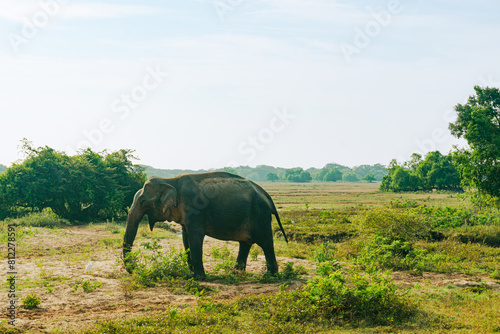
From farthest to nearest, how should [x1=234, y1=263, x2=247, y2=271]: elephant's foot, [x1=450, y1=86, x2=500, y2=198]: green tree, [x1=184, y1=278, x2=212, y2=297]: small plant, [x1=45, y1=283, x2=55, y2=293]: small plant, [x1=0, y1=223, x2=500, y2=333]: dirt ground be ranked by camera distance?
1. [x1=450, y1=86, x2=500, y2=198]: green tree
2. [x1=234, y1=263, x2=247, y2=271]: elephant's foot
3. [x1=184, y1=278, x2=212, y2=297]: small plant
4. [x1=45, y1=283, x2=55, y2=293]: small plant
5. [x1=0, y1=223, x2=500, y2=333]: dirt ground

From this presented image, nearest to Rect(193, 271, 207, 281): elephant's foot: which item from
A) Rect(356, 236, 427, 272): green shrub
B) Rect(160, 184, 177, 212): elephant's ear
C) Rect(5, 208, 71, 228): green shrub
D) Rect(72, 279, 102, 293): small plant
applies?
Rect(160, 184, 177, 212): elephant's ear

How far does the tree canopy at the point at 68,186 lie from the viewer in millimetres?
26219

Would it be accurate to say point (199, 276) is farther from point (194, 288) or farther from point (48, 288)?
point (48, 288)

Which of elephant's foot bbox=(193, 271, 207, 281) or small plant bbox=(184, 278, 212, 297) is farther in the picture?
elephant's foot bbox=(193, 271, 207, 281)

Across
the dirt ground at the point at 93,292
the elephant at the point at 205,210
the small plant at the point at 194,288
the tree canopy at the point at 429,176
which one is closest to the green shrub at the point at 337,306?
the dirt ground at the point at 93,292

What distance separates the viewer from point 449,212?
2402 cm

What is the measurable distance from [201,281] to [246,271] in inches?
71.8

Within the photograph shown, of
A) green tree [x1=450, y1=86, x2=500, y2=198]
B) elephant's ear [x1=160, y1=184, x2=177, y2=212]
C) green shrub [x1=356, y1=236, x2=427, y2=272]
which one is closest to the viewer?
elephant's ear [x1=160, y1=184, x2=177, y2=212]

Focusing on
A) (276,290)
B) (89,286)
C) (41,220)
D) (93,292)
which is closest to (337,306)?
(276,290)

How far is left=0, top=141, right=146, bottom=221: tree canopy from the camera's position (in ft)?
86.0

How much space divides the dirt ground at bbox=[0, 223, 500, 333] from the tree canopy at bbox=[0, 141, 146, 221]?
9.72 metres

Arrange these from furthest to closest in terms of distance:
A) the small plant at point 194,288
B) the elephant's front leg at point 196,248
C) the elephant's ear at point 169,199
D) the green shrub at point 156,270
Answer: the elephant's ear at point 169,199
the elephant's front leg at point 196,248
the green shrub at point 156,270
the small plant at point 194,288

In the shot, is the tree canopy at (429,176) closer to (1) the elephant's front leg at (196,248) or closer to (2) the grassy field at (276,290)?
(2) the grassy field at (276,290)

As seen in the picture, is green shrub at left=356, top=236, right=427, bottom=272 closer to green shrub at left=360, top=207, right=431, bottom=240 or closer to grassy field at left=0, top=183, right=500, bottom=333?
grassy field at left=0, top=183, right=500, bottom=333
